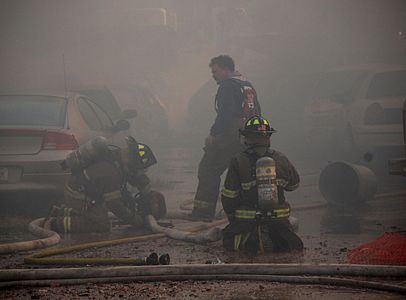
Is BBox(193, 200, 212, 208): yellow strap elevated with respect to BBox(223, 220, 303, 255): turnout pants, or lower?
elevated

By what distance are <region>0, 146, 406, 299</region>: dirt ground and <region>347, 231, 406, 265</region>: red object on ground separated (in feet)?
0.69

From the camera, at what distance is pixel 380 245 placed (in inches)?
276

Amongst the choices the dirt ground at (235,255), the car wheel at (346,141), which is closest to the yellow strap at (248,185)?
the dirt ground at (235,255)

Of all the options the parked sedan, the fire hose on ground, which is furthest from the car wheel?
the fire hose on ground

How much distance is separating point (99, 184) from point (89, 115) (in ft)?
9.16

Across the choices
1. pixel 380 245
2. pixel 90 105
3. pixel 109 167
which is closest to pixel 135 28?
pixel 90 105

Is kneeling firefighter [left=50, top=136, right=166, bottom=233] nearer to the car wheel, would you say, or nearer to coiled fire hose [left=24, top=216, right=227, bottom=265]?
coiled fire hose [left=24, top=216, right=227, bottom=265]

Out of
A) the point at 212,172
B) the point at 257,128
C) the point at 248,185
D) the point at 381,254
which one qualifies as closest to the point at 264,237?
the point at 248,185

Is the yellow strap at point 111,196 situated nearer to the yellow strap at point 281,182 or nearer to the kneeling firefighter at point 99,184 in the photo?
the kneeling firefighter at point 99,184

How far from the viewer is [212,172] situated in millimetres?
9836

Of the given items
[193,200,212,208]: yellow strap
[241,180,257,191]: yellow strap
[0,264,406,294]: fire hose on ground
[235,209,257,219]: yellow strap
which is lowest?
[0,264,406,294]: fire hose on ground

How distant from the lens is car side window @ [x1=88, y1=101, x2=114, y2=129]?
469 inches

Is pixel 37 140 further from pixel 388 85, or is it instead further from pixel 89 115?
pixel 388 85

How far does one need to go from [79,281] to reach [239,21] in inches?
1035
